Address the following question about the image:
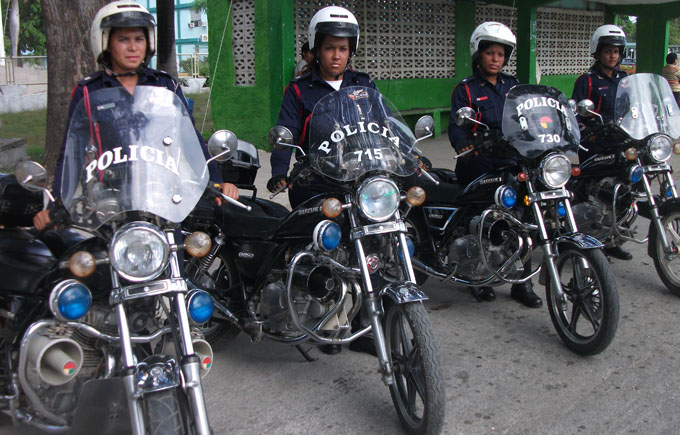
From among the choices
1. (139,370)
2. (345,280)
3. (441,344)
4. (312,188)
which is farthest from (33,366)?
(441,344)

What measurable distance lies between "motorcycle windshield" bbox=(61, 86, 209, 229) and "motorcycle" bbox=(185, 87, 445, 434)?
0.64 meters

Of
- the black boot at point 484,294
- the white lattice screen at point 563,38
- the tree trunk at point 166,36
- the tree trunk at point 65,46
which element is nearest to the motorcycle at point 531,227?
the black boot at point 484,294

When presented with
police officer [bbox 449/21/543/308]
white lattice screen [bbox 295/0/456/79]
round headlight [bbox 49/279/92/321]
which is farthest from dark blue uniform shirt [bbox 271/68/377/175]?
white lattice screen [bbox 295/0/456/79]

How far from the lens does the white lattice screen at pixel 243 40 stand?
10297 millimetres

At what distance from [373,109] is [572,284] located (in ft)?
5.19

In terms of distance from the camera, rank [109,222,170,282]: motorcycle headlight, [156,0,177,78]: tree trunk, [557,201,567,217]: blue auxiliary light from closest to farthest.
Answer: [109,222,170,282]: motorcycle headlight < [557,201,567,217]: blue auxiliary light < [156,0,177,78]: tree trunk

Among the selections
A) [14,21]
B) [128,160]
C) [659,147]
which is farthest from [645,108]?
[14,21]

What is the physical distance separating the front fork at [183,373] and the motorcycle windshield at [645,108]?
12.3 ft

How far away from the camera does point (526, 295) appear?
15.7 ft

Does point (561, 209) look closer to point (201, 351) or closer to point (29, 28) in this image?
point (201, 351)

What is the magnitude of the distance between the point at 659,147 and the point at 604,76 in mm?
1030

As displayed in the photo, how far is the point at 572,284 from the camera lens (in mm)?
3916

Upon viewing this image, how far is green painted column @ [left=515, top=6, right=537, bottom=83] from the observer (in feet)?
43.7

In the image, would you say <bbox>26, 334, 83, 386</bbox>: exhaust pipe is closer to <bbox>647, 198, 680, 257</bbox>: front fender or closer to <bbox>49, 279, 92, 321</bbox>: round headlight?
<bbox>49, 279, 92, 321</bbox>: round headlight
